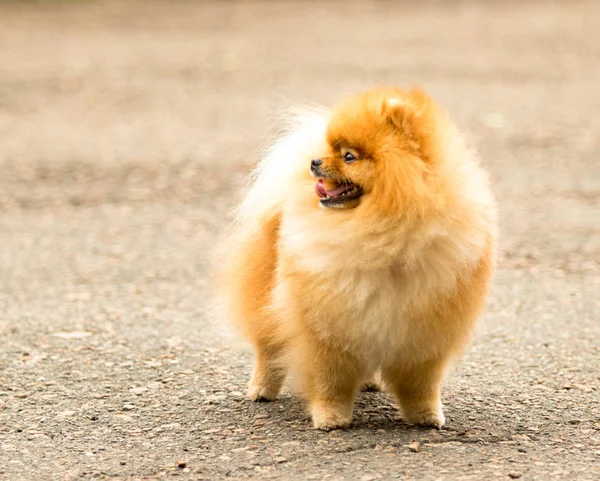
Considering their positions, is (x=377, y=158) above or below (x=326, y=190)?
above

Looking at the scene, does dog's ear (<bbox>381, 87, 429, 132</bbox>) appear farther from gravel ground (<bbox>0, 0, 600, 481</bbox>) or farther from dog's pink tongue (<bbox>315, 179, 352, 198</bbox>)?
gravel ground (<bbox>0, 0, 600, 481</bbox>)

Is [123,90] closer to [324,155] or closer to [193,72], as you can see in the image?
[193,72]

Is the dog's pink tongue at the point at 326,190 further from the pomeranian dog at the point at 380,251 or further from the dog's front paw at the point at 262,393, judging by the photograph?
the dog's front paw at the point at 262,393

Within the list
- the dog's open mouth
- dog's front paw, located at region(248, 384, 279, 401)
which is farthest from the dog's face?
dog's front paw, located at region(248, 384, 279, 401)

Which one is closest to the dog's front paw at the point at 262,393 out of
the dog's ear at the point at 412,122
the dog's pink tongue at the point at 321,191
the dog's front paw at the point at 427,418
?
the dog's front paw at the point at 427,418

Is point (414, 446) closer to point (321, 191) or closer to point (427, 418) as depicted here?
point (427, 418)

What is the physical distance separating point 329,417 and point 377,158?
100 cm

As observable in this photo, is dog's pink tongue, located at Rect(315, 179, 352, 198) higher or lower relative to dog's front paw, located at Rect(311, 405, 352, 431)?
higher

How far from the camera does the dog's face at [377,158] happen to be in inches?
142

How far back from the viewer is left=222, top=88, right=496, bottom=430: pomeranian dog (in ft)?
12.0

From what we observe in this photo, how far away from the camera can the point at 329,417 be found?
13.0 feet

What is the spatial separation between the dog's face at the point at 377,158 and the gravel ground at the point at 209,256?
2.94ft

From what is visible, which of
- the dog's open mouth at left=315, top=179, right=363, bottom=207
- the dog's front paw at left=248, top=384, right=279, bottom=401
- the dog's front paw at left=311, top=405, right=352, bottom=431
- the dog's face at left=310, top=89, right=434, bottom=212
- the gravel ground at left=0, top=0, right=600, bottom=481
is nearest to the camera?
the dog's face at left=310, top=89, right=434, bottom=212

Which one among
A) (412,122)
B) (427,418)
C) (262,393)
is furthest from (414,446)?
(412,122)
